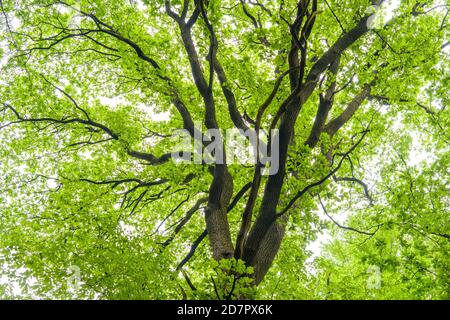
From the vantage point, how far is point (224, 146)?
845 centimetres

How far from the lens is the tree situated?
234 inches

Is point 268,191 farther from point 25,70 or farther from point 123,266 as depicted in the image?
point 25,70

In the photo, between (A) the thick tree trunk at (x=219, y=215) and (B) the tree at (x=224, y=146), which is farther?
(A) the thick tree trunk at (x=219, y=215)

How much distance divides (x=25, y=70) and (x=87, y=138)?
2.35 m

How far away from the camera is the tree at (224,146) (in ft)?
19.5

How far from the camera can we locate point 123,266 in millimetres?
5812
